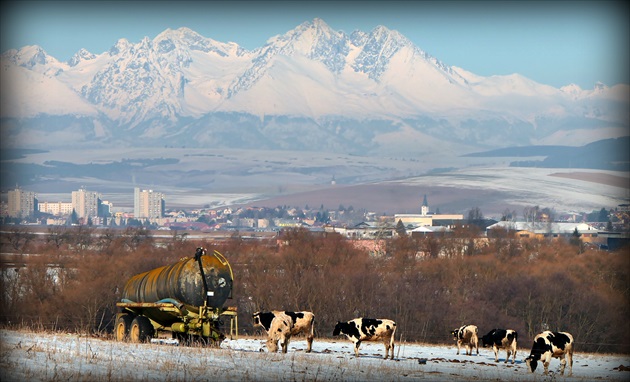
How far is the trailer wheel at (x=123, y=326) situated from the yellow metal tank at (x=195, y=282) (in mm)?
981

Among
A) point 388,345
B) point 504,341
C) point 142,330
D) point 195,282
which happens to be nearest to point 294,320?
point 388,345

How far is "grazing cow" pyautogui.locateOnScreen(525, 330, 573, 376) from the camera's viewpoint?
29.3m

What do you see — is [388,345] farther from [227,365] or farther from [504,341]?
[227,365]

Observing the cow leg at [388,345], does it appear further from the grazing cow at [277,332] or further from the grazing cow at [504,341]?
the grazing cow at [504,341]

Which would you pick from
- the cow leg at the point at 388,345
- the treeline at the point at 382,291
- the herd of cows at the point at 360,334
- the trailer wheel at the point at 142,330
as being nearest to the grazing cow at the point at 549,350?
the herd of cows at the point at 360,334

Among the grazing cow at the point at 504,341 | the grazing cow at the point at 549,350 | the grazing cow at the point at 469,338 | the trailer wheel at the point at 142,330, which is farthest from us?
the grazing cow at the point at 469,338

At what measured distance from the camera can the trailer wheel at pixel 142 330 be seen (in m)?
33.0

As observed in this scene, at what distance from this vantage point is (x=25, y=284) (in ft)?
268

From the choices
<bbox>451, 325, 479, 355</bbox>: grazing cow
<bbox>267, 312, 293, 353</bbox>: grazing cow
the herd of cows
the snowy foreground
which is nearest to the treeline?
<bbox>451, 325, 479, 355</bbox>: grazing cow

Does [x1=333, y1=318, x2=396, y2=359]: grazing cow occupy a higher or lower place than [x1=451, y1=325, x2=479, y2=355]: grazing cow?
higher

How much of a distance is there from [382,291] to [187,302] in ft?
166

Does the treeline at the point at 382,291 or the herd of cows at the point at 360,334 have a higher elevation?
the herd of cows at the point at 360,334

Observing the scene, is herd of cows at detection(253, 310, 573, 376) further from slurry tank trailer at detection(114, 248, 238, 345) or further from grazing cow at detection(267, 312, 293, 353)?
slurry tank trailer at detection(114, 248, 238, 345)

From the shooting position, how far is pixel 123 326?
33938 millimetres
